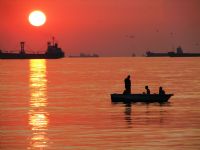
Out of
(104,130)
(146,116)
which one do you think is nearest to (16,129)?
(104,130)

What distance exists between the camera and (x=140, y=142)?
32.2 m

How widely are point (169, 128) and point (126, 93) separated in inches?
703

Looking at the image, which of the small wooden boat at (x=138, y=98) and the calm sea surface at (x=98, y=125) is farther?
the small wooden boat at (x=138, y=98)

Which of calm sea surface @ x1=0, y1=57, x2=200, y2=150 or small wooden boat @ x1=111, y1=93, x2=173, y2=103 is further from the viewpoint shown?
small wooden boat @ x1=111, y1=93, x2=173, y2=103

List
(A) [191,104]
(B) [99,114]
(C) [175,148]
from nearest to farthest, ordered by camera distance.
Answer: (C) [175,148] → (B) [99,114] → (A) [191,104]

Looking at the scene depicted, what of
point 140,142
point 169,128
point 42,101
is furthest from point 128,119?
point 42,101

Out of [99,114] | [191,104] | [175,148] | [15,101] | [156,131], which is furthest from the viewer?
[15,101]

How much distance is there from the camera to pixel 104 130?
3669 cm

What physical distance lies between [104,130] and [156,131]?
2.57 m

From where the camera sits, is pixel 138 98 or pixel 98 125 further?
pixel 138 98

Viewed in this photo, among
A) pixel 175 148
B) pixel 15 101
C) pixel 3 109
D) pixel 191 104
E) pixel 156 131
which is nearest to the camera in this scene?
pixel 175 148

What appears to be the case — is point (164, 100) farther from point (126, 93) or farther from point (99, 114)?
point (99, 114)

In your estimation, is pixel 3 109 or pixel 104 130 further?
pixel 3 109

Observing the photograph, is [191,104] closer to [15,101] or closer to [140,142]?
[15,101]
